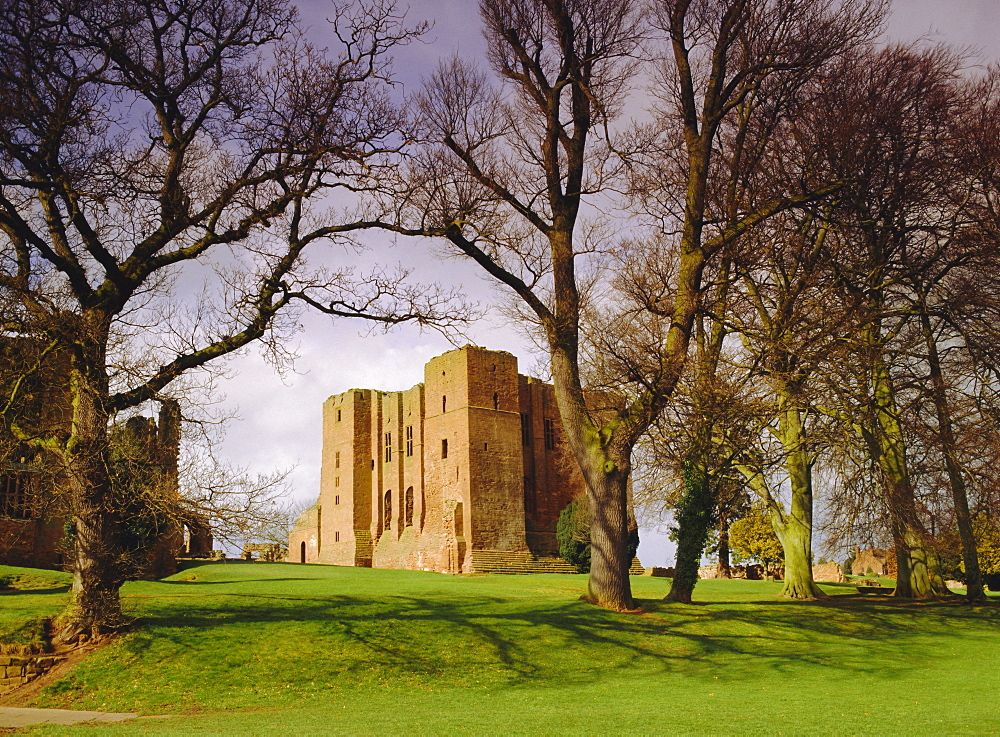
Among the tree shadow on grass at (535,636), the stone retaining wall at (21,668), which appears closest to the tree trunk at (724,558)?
the tree shadow on grass at (535,636)

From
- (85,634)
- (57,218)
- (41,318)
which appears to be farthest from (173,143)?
(85,634)

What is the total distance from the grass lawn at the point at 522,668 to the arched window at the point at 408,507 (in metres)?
28.3

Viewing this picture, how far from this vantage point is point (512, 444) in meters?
42.5

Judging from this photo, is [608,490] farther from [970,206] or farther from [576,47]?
[970,206]

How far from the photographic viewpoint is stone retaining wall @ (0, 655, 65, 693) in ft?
34.6

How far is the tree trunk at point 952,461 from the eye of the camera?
671 inches

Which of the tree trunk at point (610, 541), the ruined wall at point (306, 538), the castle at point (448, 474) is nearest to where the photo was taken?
the tree trunk at point (610, 541)

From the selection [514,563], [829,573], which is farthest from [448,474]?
[829,573]

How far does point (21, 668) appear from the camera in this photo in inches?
420

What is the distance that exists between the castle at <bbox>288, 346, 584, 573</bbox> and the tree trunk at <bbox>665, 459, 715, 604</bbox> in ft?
68.9

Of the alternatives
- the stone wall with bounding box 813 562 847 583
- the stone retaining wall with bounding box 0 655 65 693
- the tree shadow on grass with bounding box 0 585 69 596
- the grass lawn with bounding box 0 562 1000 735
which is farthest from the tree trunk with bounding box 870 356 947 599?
the stone wall with bounding box 813 562 847 583

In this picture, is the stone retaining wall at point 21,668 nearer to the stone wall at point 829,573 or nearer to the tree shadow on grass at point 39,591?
the tree shadow on grass at point 39,591

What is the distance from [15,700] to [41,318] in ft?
15.7

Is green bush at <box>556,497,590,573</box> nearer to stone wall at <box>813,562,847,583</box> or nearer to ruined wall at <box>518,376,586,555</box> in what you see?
ruined wall at <box>518,376,586,555</box>
